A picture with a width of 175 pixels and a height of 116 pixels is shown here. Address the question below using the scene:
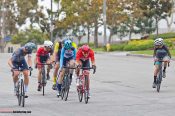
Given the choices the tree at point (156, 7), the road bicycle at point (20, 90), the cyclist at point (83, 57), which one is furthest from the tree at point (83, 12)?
the road bicycle at point (20, 90)

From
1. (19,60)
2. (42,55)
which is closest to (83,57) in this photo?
(19,60)

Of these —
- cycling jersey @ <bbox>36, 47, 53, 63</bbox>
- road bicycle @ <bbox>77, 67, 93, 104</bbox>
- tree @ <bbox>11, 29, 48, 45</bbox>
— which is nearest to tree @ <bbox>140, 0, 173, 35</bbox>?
tree @ <bbox>11, 29, 48, 45</bbox>

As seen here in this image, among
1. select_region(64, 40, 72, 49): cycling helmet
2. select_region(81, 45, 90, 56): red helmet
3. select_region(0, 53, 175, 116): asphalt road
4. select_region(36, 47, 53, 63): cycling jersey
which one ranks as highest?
select_region(64, 40, 72, 49): cycling helmet

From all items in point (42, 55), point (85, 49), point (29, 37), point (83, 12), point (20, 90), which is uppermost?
point (83, 12)

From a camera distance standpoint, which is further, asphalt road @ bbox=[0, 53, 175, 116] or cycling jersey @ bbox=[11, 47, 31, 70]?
cycling jersey @ bbox=[11, 47, 31, 70]

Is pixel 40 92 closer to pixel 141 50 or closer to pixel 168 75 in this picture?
pixel 168 75

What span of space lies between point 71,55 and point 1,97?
2676mm

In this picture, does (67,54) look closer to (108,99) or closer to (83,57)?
(83,57)

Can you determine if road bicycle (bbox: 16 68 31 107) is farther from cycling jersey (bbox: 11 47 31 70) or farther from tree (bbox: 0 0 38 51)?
tree (bbox: 0 0 38 51)

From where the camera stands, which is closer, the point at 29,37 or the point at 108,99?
the point at 108,99

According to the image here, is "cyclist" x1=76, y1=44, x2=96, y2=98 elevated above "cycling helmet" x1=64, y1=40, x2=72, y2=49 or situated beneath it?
situated beneath

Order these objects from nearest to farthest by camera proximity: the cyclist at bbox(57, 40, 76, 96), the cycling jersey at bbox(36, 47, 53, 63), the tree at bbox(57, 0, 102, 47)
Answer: the cyclist at bbox(57, 40, 76, 96)
the cycling jersey at bbox(36, 47, 53, 63)
the tree at bbox(57, 0, 102, 47)

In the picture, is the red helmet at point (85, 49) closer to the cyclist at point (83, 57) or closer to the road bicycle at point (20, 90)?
the cyclist at point (83, 57)

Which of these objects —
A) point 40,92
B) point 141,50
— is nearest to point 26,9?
point 141,50
